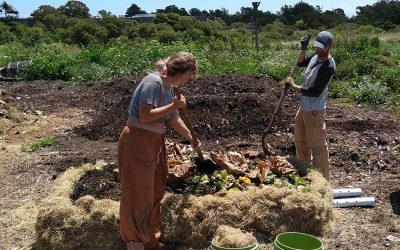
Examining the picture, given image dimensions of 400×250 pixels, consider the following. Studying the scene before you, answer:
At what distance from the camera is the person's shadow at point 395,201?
5.44 metres

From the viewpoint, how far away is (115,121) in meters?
9.42

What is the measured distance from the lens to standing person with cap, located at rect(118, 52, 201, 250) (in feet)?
12.6

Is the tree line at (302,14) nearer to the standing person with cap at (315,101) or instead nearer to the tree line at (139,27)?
the tree line at (139,27)

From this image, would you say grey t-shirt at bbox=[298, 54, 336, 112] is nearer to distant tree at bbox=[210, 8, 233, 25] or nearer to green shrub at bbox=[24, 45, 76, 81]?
green shrub at bbox=[24, 45, 76, 81]

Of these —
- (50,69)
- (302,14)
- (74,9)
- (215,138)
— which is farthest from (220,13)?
(215,138)

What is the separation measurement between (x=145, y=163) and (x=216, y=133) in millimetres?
4741

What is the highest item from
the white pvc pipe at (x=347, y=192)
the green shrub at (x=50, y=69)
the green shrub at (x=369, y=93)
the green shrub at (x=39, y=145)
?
the green shrub at (x=50, y=69)

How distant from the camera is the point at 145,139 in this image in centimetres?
394

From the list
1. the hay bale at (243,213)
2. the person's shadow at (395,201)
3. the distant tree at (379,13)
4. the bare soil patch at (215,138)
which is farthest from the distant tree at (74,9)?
the hay bale at (243,213)

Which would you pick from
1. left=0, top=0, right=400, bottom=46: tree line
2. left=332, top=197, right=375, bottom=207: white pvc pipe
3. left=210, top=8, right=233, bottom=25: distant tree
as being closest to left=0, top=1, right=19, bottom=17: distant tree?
left=0, top=0, right=400, bottom=46: tree line

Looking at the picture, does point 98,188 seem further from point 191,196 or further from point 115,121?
point 115,121

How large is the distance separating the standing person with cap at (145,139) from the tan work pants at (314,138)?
1.96m

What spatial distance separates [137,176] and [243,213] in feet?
3.89

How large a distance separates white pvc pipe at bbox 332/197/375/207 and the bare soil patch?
7 centimetres
